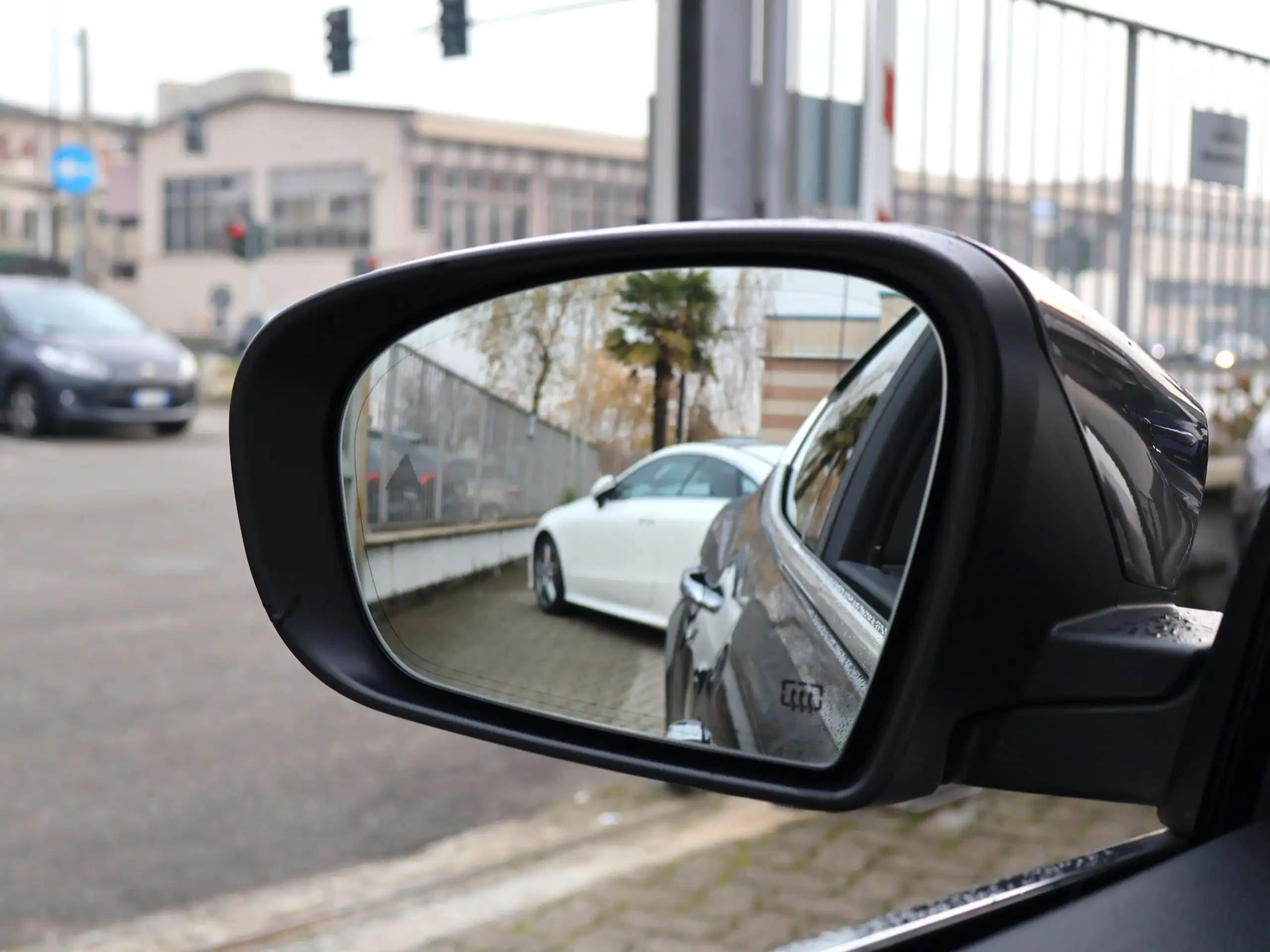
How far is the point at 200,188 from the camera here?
48438mm

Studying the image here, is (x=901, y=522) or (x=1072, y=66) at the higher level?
(x=1072, y=66)

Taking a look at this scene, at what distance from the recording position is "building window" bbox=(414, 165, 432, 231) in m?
38.3

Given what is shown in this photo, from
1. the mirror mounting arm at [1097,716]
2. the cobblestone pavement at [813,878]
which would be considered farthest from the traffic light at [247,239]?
the mirror mounting arm at [1097,716]

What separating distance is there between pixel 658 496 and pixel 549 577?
0.12m

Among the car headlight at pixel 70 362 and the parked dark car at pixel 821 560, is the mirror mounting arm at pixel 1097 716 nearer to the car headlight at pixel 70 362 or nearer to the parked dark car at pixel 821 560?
the parked dark car at pixel 821 560

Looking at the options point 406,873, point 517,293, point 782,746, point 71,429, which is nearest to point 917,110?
point 406,873

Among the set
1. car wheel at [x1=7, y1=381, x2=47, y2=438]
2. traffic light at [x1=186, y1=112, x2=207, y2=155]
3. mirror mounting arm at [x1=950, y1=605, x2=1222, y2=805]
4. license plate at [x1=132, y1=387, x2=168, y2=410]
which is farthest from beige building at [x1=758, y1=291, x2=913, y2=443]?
traffic light at [x1=186, y1=112, x2=207, y2=155]

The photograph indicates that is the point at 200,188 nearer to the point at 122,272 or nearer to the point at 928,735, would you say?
the point at 122,272

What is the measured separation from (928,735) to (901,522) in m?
0.14

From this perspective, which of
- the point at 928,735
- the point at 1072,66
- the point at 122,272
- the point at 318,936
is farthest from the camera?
the point at 122,272

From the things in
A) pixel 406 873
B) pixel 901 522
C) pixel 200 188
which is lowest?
pixel 406 873

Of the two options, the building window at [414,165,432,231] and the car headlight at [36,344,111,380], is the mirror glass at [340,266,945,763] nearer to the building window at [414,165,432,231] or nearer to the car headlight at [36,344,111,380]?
the car headlight at [36,344,111,380]

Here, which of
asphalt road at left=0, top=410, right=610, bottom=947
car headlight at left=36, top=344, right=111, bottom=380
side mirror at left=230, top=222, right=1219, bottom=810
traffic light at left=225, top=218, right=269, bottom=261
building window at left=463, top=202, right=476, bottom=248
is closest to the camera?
side mirror at left=230, top=222, right=1219, bottom=810

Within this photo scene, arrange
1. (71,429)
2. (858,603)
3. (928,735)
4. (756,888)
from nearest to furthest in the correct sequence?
(928,735) → (858,603) → (756,888) → (71,429)
